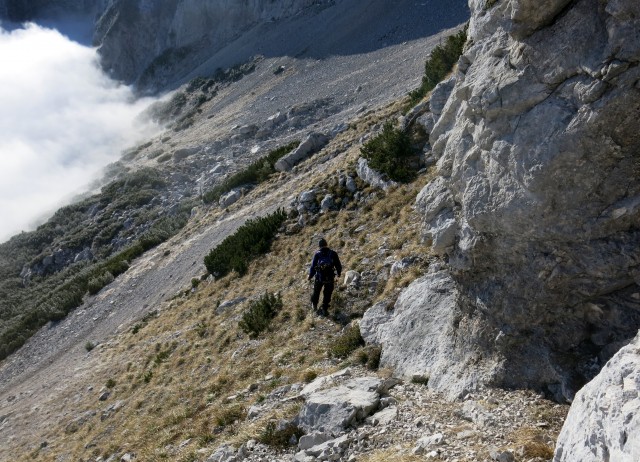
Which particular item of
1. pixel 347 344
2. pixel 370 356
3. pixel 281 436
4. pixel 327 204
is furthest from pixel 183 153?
pixel 281 436

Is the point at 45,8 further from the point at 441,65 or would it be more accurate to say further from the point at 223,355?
the point at 223,355

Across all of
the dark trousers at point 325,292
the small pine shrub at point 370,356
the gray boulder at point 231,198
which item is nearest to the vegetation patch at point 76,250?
the gray boulder at point 231,198

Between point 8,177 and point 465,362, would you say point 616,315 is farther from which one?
point 8,177

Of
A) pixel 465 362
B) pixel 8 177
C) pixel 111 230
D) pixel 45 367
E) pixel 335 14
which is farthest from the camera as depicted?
pixel 8 177

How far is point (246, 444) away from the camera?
25.5 ft

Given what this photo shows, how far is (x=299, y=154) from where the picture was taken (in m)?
27.6

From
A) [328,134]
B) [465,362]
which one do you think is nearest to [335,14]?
[328,134]

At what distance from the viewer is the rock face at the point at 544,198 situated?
229 inches

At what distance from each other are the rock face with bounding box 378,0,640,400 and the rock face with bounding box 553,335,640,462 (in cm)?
203

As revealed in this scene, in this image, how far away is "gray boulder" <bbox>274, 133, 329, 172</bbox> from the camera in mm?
27531

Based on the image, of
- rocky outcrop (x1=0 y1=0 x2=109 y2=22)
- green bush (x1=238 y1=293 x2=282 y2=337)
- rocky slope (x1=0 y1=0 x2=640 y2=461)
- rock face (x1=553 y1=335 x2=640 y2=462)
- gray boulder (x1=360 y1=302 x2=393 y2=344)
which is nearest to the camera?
rock face (x1=553 y1=335 x2=640 y2=462)

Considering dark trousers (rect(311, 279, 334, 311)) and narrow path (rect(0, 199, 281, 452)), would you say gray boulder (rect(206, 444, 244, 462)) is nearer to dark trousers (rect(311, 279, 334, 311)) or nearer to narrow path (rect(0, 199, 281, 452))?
dark trousers (rect(311, 279, 334, 311))

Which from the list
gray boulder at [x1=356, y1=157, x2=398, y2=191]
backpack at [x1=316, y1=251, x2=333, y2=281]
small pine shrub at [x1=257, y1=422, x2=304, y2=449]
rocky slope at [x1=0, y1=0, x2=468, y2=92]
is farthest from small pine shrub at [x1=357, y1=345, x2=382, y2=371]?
rocky slope at [x1=0, y1=0, x2=468, y2=92]

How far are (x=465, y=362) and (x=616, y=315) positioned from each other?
203cm
